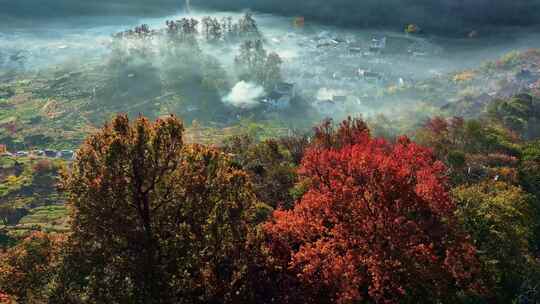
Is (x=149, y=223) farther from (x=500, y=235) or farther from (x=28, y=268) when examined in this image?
(x=500, y=235)

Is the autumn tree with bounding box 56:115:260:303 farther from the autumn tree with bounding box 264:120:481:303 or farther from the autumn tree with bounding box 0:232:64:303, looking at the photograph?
the autumn tree with bounding box 0:232:64:303

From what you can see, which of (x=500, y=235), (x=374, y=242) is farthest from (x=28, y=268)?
(x=500, y=235)

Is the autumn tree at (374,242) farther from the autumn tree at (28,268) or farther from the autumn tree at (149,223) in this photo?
the autumn tree at (28,268)

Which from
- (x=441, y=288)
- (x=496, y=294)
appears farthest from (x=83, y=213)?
(x=496, y=294)

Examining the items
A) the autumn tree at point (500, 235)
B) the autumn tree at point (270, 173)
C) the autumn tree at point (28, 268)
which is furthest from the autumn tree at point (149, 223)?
the autumn tree at point (500, 235)

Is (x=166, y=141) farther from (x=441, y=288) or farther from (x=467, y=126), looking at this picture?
(x=467, y=126)

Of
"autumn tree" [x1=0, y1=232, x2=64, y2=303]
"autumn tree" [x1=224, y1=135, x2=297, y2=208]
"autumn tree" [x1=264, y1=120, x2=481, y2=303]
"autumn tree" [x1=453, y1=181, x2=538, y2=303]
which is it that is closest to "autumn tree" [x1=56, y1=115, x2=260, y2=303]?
"autumn tree" [x1=264, y1=120, x2=481, y2=303]

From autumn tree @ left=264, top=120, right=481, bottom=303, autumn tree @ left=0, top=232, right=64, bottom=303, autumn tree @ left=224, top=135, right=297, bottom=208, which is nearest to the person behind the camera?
autumn tree @ left=264, top=120, right=481, bottom=303
